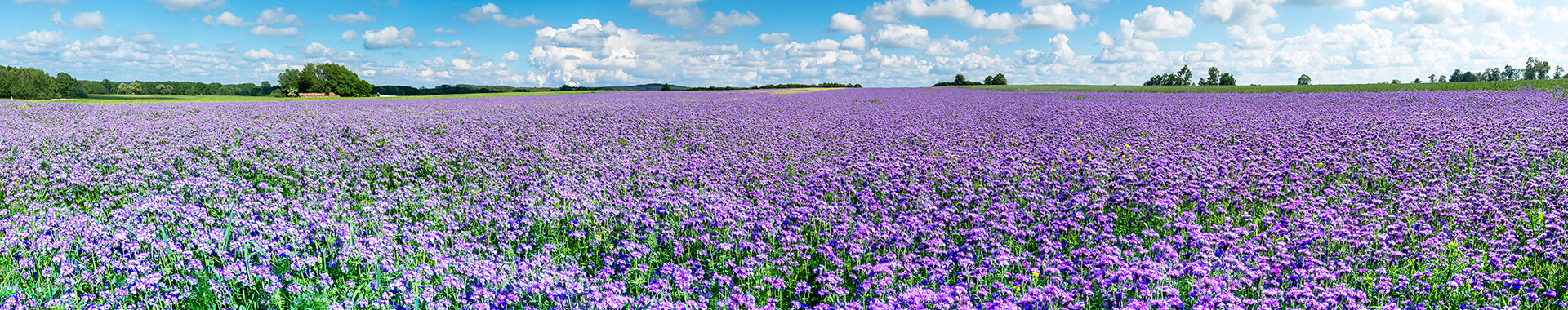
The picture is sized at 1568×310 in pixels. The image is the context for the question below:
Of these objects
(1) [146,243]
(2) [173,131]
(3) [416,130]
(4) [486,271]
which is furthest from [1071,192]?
(2) [173,131]

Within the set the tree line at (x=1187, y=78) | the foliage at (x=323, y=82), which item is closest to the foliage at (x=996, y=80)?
the tree line at (x=1187, y=78)

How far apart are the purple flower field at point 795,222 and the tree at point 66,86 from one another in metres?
85.3

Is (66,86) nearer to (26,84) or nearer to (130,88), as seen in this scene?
(130,88)

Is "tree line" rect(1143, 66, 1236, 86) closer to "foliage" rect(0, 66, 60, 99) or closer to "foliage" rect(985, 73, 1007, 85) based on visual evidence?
"foliage" rect(985, 73, 1007, 85)

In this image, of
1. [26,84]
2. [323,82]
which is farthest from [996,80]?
[26,84]

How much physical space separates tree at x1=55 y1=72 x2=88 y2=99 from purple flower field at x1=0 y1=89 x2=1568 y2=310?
85323 mm

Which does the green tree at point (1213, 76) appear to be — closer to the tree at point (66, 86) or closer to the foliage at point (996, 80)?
the foliage at point (996, 80)

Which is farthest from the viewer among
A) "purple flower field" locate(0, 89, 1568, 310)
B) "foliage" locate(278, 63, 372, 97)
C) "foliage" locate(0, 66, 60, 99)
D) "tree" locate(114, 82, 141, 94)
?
"tree" locate(114, 82, 141, 94)

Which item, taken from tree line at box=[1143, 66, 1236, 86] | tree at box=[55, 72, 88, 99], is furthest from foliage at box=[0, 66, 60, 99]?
tree line at box=[1143, 66, 1236, 86]

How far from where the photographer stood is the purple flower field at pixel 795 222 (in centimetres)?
372

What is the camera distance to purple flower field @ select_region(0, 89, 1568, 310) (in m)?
3.72

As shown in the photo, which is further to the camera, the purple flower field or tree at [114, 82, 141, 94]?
tree at [114, 82, 141, 94]

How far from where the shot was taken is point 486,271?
3676 mm

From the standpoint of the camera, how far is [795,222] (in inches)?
207
